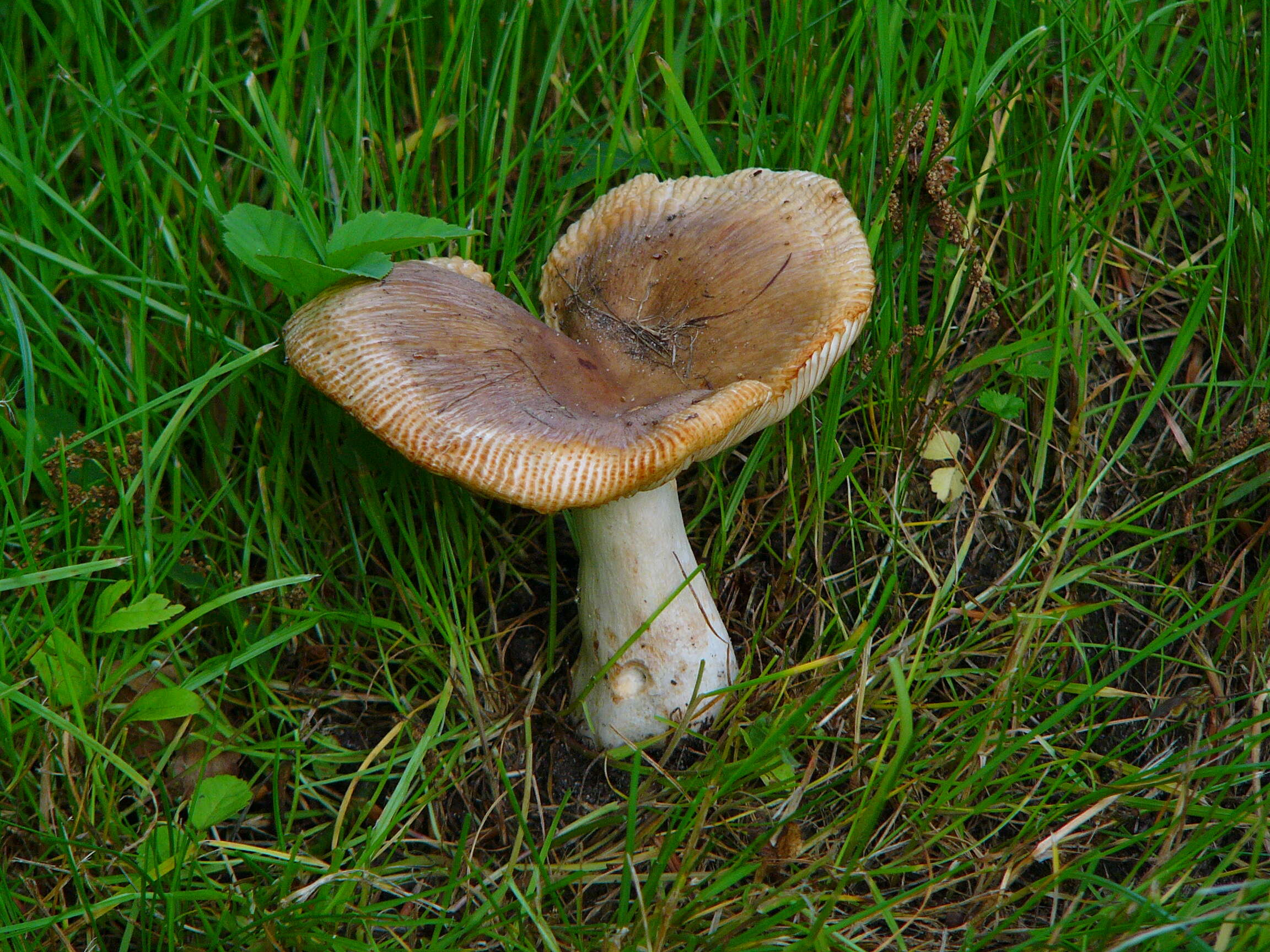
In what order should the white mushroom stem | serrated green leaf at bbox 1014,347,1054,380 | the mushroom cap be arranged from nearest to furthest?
1. the mushroom cap
2. the white mushroom stem
3. serrated green leaf at bbox 1014,347,1054,380

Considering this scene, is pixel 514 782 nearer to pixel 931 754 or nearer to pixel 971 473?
pixel 931 754

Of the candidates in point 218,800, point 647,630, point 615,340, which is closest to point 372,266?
point 615,340

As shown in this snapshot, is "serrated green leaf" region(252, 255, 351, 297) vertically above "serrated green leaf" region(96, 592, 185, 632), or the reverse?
"serrated green leaf" region(252, 255, 351, 297)

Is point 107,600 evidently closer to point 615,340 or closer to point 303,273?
point 303,273

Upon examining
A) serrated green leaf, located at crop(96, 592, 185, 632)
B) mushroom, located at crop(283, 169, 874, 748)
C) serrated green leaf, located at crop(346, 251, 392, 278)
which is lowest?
serrated green leaf, located at crop(96, 592, 185, 632)

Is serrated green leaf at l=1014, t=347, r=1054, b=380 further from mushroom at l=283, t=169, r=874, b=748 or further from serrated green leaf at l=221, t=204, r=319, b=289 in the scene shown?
serrated green leaf at l=221, t=204, r=319, b=289

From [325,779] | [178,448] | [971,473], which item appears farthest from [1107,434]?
[178,448]

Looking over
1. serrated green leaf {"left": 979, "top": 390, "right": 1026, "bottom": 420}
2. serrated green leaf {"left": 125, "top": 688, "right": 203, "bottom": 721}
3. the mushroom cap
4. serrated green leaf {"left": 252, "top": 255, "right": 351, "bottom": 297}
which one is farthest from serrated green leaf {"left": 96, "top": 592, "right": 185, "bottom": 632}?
serrated green leaf {"left": 979, "top": 390, "right": 1026, "bottom": 420}
